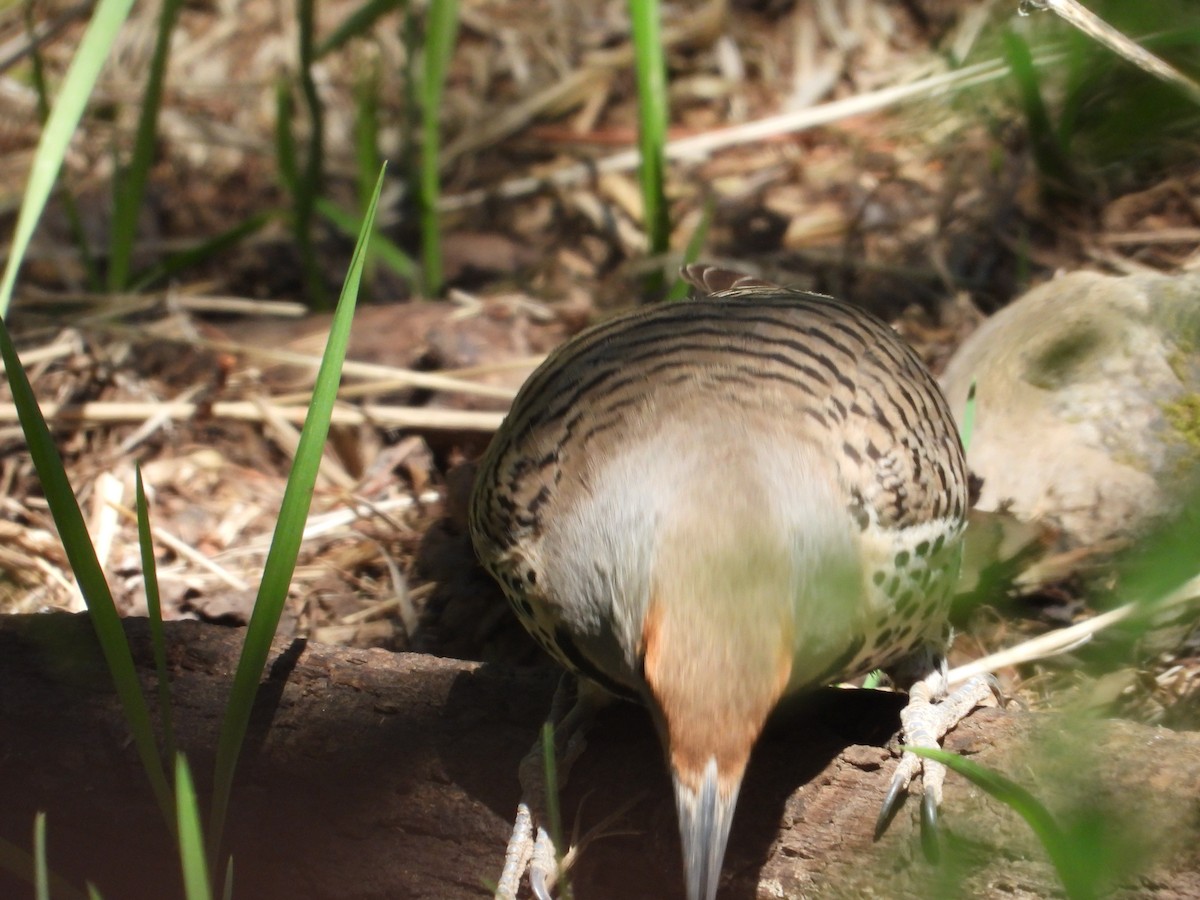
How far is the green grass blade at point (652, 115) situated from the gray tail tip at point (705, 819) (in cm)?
302

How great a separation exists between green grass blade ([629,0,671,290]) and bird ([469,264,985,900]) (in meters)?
1.48

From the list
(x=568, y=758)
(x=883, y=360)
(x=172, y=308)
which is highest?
Result: (x=172, y=308)

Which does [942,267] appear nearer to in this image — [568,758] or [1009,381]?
[1009,381]

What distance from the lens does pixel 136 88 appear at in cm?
649

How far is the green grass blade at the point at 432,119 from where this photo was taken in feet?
15.4

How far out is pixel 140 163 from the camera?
4.71 m

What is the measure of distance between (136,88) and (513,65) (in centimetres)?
180

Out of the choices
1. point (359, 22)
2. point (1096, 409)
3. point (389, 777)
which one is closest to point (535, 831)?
point (389, 777)

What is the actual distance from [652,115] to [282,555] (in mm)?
2675

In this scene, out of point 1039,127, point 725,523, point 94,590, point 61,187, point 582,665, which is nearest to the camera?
point 725,523

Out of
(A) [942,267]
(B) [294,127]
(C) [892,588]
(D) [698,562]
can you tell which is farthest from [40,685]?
(B) [294,127]

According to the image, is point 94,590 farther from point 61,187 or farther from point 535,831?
point 61,187

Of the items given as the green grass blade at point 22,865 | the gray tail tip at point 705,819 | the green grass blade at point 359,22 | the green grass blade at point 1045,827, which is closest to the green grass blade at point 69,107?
the green grass blade at point 22,865

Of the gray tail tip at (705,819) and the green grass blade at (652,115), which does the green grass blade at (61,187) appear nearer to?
the green grass blade at (652,115)
